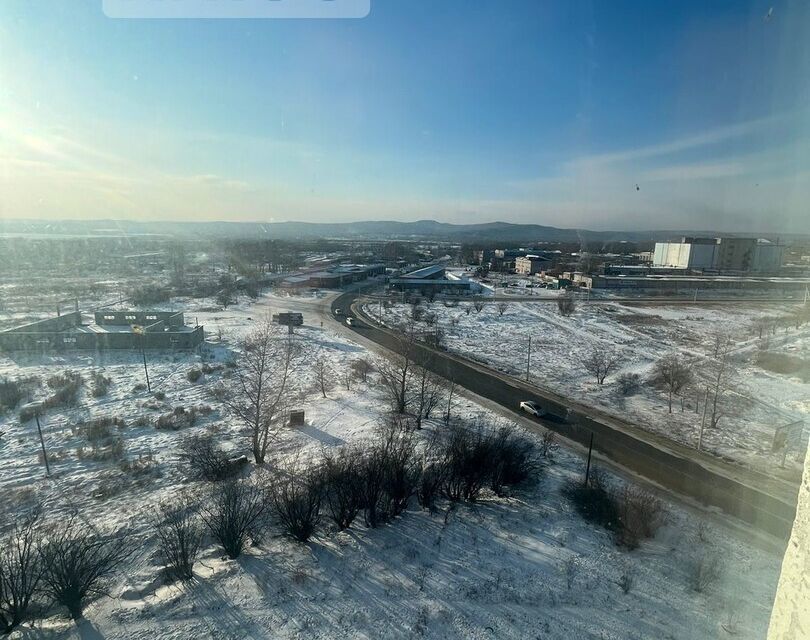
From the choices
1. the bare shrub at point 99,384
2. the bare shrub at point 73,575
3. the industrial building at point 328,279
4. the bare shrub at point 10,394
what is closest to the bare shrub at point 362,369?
the bare shrub at point 99,384

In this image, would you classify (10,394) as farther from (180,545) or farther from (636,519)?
(636,519)

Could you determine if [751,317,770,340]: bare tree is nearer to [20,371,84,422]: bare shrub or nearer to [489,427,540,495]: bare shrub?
[489,427,540,495]: bare shrub

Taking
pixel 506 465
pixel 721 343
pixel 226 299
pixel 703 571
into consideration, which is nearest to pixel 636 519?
pixel 703 571


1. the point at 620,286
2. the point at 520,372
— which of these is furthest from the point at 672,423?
the point at 620,286

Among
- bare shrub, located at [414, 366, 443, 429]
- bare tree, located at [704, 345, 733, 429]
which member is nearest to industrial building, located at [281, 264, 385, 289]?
bare shrub, located at [414, 366, 443, 429]

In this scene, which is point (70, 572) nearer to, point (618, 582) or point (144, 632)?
point (144, 632)

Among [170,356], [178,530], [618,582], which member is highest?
[178,530]
